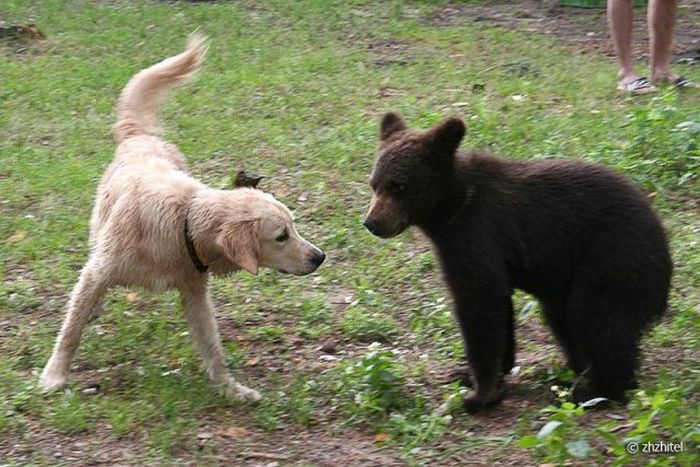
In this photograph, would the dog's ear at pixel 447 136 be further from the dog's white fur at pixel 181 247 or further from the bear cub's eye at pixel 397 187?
the dog's white fur at pixel 181 247

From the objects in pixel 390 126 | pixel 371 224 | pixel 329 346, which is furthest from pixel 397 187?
pixel 329 346

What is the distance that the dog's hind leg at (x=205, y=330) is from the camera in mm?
5516

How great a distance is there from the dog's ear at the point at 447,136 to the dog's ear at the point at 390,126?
1.15 feet

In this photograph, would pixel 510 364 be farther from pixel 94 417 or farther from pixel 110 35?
pixel 110 35

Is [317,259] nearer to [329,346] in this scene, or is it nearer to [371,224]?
[371,224]

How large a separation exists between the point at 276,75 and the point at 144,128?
450 centimetres

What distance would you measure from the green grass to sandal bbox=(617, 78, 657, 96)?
4.8 inches

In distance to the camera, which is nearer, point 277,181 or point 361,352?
point 361,352

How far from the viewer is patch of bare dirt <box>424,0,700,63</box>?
11.8 metres

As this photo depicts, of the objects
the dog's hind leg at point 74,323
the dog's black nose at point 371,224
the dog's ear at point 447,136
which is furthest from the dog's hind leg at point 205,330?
the dog's ear at point 447,136

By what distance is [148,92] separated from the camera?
21.8ft

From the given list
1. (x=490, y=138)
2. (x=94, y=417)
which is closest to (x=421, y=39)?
(x=490, y=138)

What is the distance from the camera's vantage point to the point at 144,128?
6504 mm

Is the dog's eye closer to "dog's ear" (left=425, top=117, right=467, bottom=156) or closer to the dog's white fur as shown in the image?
the dog's white fur
